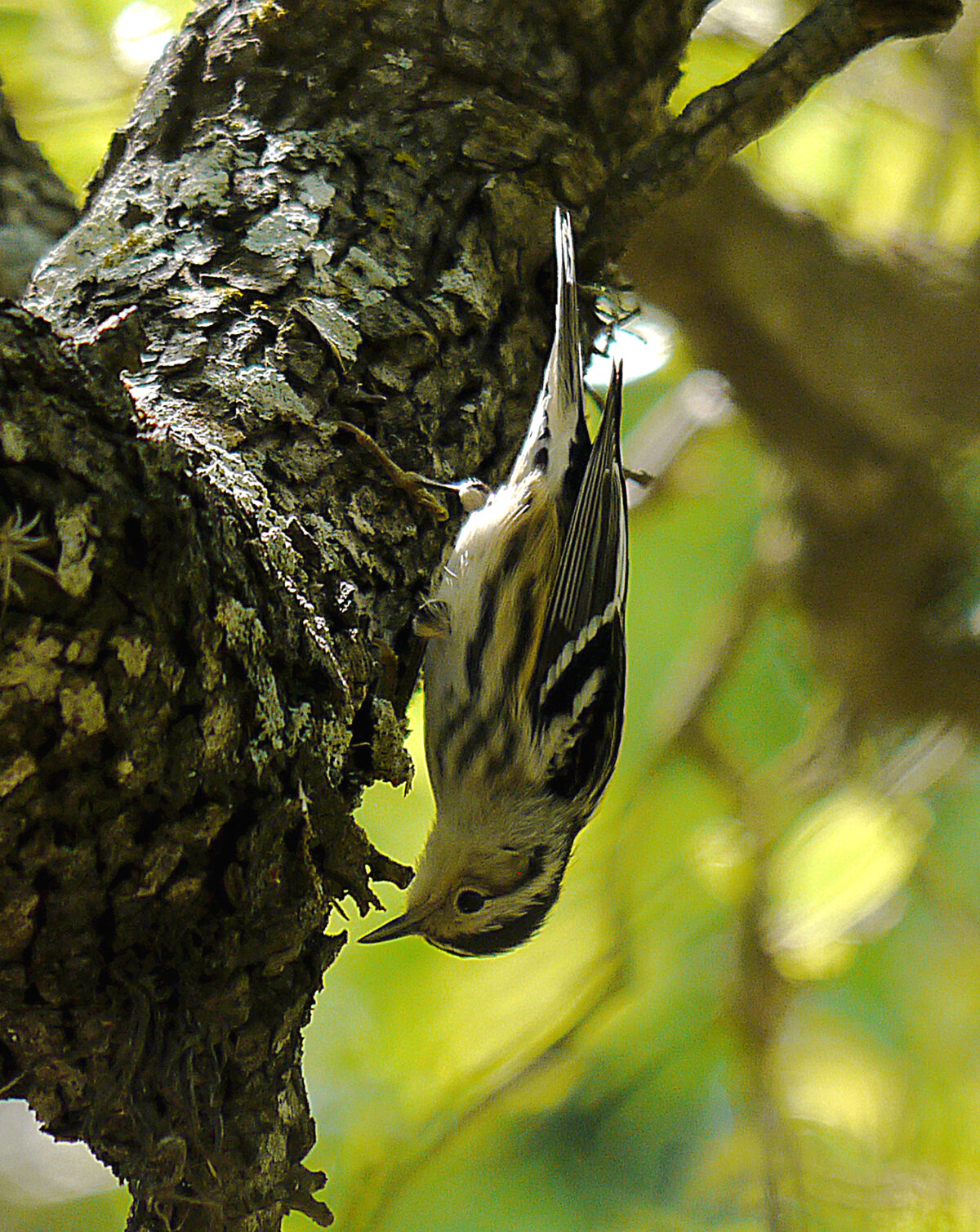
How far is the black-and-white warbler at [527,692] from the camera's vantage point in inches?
80.3

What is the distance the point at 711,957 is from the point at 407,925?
38.8 inches

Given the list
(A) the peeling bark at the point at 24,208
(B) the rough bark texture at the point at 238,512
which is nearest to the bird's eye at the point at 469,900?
(B) the rough bark texture at the point at 238,512

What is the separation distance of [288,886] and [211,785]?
16cm

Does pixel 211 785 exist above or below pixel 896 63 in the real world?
below

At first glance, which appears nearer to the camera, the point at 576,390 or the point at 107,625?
the point at 107,625

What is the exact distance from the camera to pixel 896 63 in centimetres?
281

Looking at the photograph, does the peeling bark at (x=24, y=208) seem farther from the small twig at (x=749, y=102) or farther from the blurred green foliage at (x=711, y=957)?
the small twig at (x=749, y=102)

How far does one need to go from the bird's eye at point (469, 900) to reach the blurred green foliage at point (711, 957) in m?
0.32

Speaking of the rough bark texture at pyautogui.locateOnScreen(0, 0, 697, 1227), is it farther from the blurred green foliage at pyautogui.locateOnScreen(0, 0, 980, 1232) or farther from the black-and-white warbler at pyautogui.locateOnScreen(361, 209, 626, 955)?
the blurred green foliage at pyautogui.locateOnScreen(0, 0, 980, 1232)

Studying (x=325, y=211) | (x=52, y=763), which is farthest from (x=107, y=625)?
(x=325, y=211)

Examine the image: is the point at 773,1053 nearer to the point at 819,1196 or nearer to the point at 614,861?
the point at 819,1196

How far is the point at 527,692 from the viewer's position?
2072mm

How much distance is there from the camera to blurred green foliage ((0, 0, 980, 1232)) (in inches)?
96.5

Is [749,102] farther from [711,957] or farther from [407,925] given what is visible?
[711,957]
